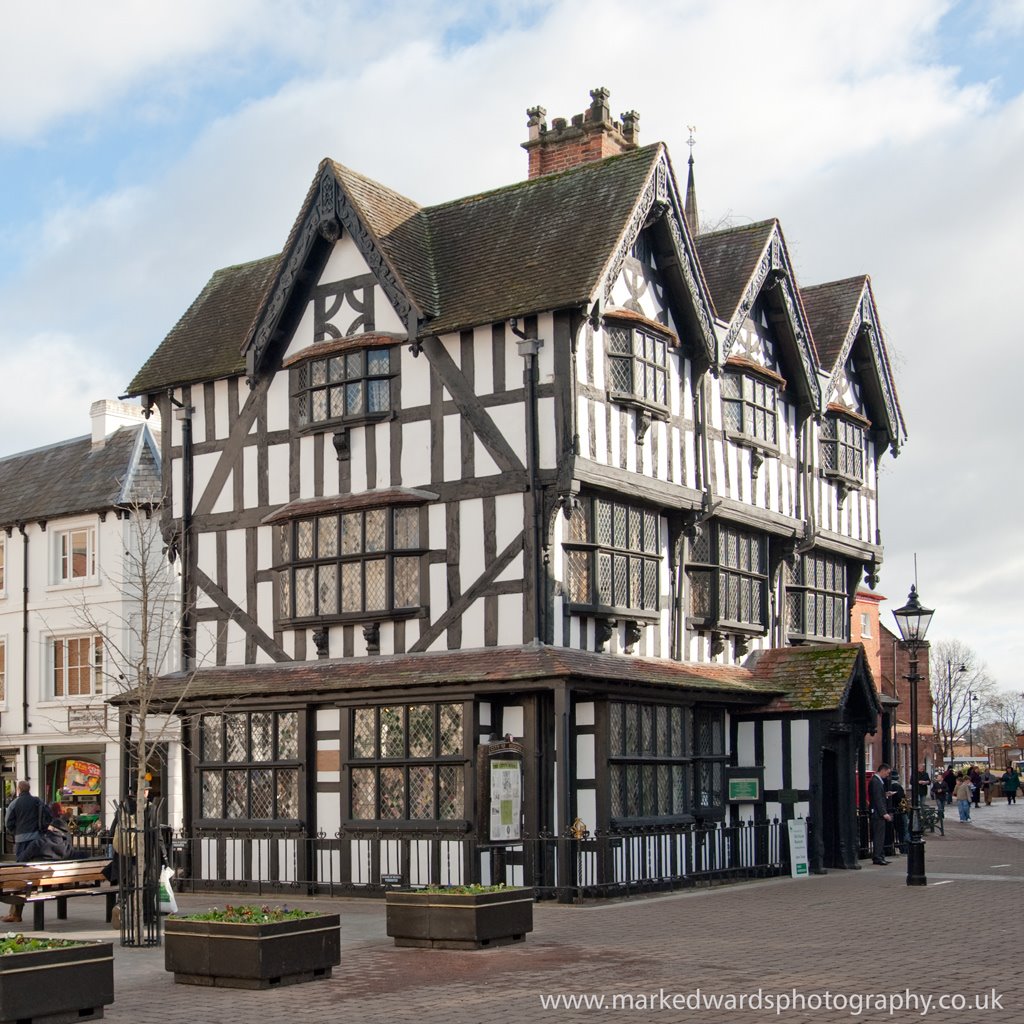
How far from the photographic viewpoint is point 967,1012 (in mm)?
11438

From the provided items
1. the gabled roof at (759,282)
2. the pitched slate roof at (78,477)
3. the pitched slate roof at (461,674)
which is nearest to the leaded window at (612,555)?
the pitched slate roof at (461,674)

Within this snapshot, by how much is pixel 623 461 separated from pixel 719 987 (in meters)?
11.9

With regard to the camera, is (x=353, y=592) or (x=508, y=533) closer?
(x=508, y=533)

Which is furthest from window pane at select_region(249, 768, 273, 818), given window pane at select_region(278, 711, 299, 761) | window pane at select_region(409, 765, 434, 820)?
window pane at select_region(409, 765, 434, 820)

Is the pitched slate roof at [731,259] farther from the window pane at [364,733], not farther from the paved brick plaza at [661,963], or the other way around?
the paved brick plaza at [661,963]

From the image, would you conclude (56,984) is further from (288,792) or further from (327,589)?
(327,589)

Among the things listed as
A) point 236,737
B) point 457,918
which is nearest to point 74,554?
point 236,737

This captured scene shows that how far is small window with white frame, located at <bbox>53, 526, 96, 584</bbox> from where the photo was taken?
37438mm

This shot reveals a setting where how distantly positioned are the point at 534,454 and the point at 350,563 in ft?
12.4

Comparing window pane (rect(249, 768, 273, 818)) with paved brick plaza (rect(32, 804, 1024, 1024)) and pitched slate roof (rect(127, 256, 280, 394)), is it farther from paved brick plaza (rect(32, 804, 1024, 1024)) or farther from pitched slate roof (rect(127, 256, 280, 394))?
pitched slate roof (rect(127, 256, 280, 394))

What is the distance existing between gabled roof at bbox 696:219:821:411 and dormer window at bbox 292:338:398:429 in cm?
608

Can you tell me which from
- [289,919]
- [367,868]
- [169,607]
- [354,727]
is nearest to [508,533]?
[354,727]

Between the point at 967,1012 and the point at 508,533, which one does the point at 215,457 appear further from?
the point at 967,1012

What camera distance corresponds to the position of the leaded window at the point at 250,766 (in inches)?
964
